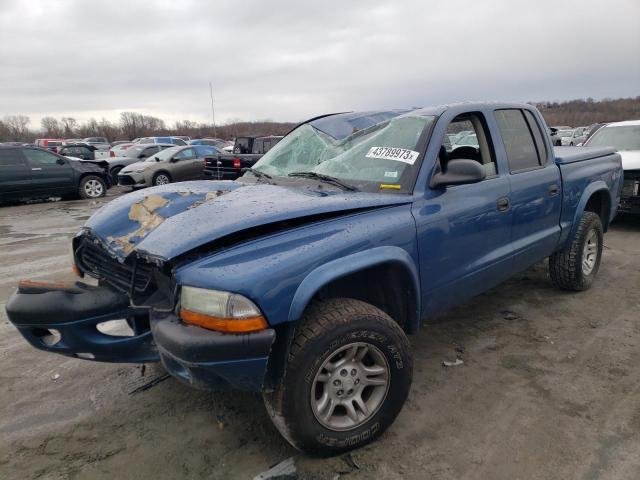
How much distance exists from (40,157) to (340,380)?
43.3ft

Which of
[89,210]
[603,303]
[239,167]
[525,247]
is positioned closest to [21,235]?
[89,210]

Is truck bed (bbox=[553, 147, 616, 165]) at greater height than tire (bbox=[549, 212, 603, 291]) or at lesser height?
greater

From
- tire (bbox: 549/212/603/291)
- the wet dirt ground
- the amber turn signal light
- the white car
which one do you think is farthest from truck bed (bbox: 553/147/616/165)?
the amber turn signal light

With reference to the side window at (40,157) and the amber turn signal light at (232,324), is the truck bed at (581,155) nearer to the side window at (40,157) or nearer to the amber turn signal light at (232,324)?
the amber turn signal light at (232,324)

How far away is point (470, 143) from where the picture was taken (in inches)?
143

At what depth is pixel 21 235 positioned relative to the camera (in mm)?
8414

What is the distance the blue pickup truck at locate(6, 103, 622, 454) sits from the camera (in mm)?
2072

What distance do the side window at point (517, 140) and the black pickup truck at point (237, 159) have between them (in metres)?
7.30

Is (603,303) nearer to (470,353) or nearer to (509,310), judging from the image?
(509,310)

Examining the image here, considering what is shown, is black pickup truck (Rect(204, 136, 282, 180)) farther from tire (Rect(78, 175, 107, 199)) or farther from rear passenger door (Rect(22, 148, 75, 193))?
rear passenger door (Rect(22, 148, 75, 193))

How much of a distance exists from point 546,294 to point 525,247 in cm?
138

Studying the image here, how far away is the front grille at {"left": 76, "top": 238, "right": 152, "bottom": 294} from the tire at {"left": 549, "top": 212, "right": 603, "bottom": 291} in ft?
12.7

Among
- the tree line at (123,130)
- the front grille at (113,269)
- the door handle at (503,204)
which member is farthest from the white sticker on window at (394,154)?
the tree line at (123,130)

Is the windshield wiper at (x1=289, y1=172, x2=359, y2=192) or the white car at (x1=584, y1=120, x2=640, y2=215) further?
the white car at (x1=584, y1=120, x2=640, y2=215)
